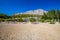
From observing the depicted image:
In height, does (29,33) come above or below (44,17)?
below

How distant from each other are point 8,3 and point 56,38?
4.10ft

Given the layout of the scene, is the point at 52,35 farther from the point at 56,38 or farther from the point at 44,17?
the point at 44,17

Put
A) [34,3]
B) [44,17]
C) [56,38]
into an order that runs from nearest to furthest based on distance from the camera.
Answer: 1. [56,38]
2. [34,3]
3. [44,17]

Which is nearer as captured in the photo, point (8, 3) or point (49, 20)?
point (8, 3)

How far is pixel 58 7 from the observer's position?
10.1ft

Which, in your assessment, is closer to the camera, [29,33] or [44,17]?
[29,33]

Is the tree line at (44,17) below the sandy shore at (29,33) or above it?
above

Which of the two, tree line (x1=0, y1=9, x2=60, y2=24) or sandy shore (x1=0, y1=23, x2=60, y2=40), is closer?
sandy shore (x1=0, y1=23, x2=60, y2=40)

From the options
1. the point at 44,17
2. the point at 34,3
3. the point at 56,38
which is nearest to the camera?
the point at 56,38

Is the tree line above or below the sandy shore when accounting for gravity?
above

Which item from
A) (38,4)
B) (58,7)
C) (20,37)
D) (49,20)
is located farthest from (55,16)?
(20,37)

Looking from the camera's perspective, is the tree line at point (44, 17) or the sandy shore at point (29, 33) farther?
the tree line at point (44, 17)

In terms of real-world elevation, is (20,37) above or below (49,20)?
below

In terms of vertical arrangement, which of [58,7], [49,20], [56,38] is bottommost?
[56,38]
